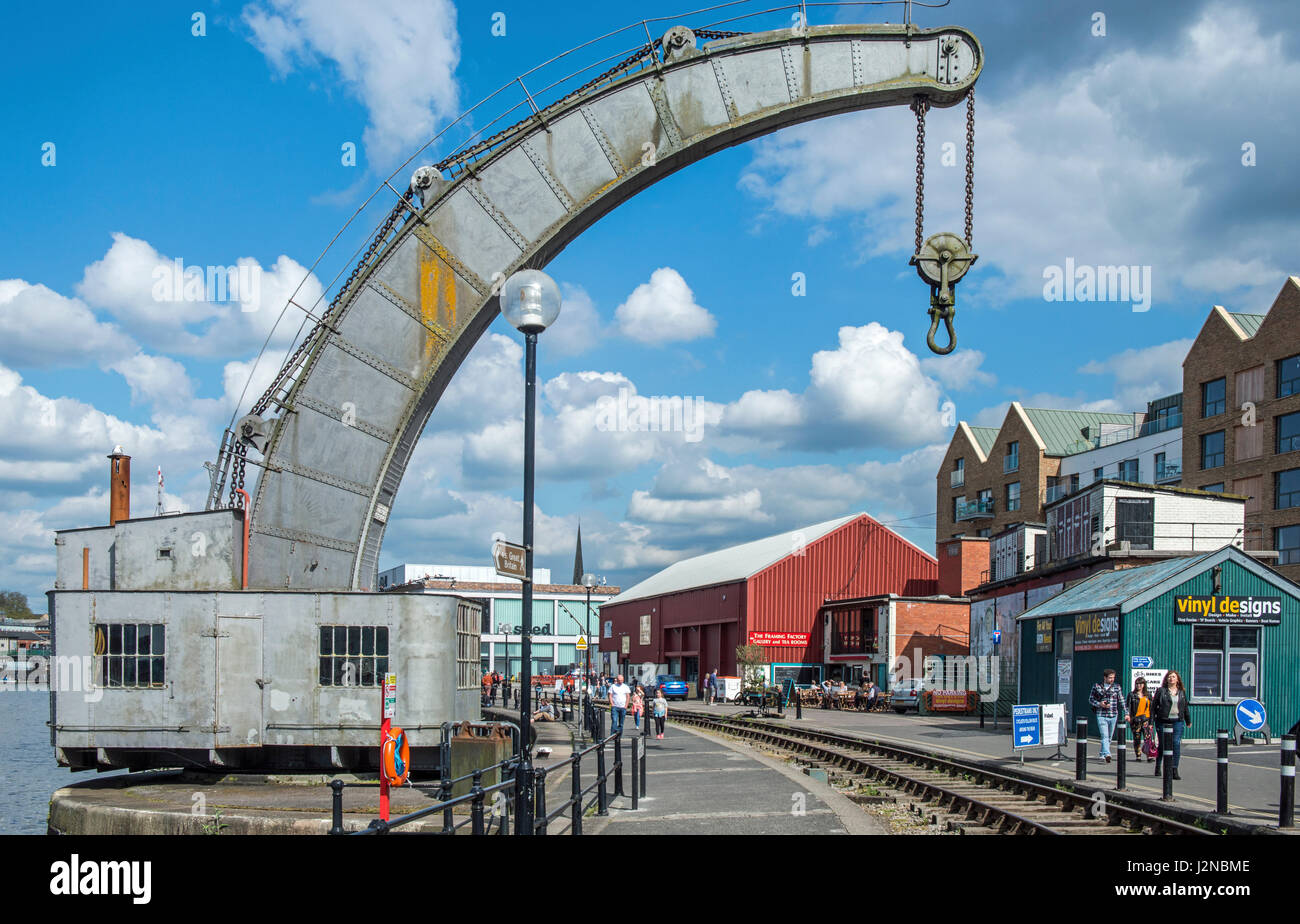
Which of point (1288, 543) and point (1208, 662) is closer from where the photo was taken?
point (1208, 662)

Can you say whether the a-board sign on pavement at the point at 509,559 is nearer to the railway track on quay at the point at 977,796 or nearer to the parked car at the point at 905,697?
the railway track on quay at the point at 977,796

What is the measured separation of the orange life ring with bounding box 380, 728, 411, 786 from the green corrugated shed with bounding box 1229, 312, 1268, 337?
2019 inches

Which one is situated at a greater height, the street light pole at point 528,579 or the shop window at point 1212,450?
the shop window at point 1212,450

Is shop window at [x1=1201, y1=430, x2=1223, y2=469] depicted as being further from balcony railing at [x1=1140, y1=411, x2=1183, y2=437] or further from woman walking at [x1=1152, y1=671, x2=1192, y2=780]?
woman walking at [x1=1152, y1=671, x2=1192, y2=780]

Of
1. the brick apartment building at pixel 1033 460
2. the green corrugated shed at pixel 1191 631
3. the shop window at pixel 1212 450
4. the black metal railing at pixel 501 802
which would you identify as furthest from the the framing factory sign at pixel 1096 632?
the brick apartment building at pixel 1033 460

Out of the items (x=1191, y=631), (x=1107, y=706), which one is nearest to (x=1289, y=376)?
(x=1191, y=631)

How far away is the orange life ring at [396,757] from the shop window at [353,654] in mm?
1211

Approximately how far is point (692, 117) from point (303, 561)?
920 centimetres

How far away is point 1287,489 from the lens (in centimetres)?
5047

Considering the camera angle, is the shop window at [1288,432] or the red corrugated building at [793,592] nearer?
the shop window at [1288,432]

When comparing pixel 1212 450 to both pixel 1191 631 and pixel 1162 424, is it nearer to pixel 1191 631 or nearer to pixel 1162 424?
pixel 1162 424

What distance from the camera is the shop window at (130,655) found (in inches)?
648

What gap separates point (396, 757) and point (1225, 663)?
60.3ft

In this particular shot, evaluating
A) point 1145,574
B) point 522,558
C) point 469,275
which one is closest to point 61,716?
point 469,275
